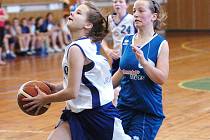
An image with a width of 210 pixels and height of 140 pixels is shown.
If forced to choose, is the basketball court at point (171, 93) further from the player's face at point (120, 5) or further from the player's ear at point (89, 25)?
the player's ear at point (89, 25)

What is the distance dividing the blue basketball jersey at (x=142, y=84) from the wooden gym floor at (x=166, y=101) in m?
2.32

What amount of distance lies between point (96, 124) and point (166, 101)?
5143 millimetres

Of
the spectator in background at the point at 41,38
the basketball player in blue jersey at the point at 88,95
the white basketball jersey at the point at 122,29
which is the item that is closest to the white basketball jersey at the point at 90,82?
the basketball player in blue jersey at the point at 88,95

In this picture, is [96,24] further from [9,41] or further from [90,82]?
[9,41]

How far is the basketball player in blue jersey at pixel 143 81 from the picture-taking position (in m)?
4.12

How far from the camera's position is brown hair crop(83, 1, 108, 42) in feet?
13.0

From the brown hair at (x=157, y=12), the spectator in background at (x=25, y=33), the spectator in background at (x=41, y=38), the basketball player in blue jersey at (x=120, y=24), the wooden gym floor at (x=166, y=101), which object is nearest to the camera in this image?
the brown hair at (x=157, y=12)

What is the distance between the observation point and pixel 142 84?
4148 millimetres

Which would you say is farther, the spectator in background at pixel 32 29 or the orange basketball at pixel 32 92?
the spectator in background at pixel 32 29

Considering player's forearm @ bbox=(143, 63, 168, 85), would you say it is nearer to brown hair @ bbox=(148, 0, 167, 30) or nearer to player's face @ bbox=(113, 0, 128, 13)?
brown hair @ bbox=(148, 0, 167, 30)

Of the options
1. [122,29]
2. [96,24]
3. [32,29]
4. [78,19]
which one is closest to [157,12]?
[96,24]

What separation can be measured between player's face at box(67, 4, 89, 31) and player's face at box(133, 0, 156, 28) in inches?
16.9

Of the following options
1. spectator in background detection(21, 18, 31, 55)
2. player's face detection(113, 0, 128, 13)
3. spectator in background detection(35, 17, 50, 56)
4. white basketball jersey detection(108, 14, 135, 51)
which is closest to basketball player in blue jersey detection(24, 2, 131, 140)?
player's face detection(113, 0, 128, 13)

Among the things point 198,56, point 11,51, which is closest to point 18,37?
point 11,51
